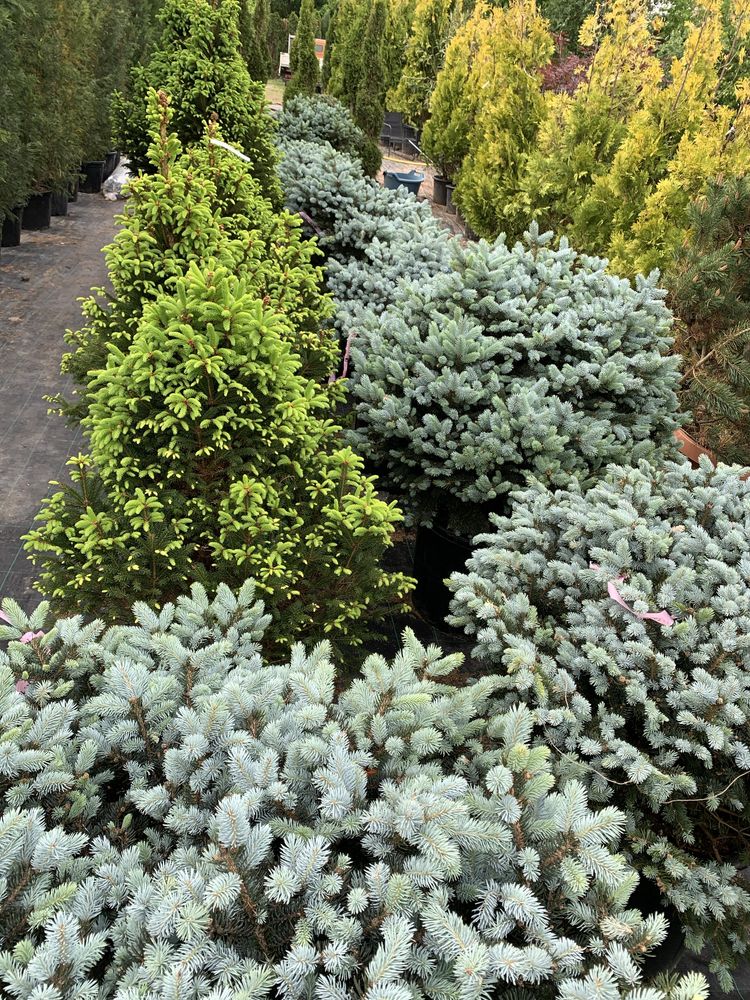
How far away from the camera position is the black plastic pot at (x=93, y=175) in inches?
475

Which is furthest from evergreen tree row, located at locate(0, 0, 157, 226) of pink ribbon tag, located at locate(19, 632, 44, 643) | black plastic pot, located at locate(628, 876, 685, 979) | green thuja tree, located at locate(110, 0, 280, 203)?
black plastic pot, located at locate(628, 876, 685, 979)

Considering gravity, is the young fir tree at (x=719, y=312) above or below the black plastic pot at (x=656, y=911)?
above

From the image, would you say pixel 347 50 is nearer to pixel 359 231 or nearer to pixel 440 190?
pixel 440 190

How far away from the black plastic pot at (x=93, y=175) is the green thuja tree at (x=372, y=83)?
15.5 ft

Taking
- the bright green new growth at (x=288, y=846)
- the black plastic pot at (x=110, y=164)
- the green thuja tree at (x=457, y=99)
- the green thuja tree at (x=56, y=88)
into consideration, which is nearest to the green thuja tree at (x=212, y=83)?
the green thuja tree at (x=56, y=88)

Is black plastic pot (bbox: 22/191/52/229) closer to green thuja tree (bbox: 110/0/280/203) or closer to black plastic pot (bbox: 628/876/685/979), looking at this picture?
green thuja tree (bbox: 110/0/280/203)

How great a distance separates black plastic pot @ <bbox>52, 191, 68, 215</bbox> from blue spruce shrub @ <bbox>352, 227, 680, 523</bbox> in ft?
28.8

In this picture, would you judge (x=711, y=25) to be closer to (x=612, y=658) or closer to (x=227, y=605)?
(x=612, y=658)

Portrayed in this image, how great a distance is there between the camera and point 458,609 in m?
2.74

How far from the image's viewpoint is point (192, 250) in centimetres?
308

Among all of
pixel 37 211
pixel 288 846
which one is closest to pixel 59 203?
pixel 37 211

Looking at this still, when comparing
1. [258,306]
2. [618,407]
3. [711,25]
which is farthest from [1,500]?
[711,25]

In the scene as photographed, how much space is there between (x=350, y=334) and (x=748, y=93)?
14.5 feet

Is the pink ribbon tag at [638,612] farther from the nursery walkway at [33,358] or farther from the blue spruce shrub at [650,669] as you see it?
the nursery walkway at [33,358]
